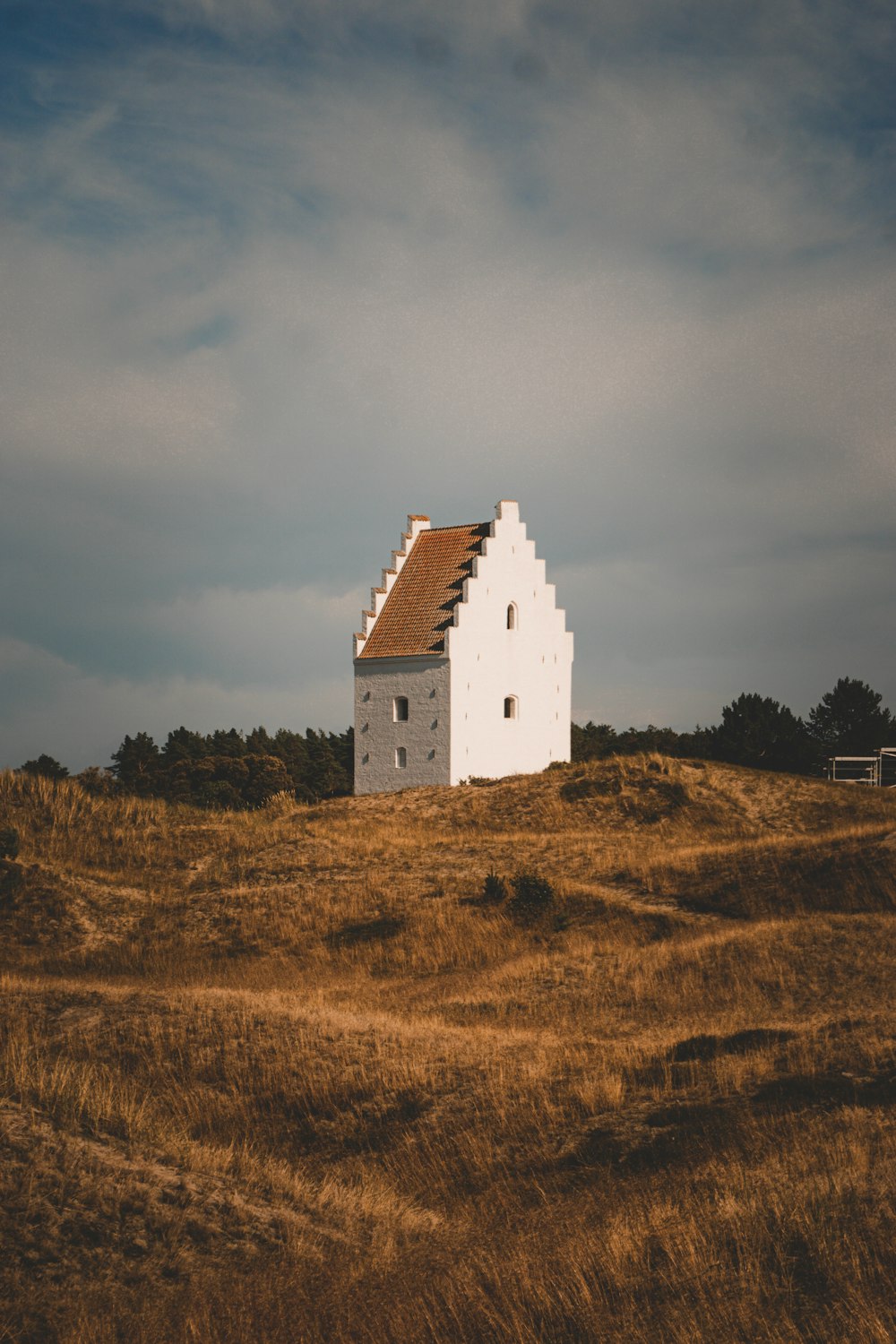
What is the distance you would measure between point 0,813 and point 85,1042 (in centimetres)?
2121

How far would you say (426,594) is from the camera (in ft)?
164

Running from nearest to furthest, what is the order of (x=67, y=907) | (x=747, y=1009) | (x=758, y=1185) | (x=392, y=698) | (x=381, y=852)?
1. (x=758, y=1185)
2. (x=747, y=1009)
3. (x=67, y=907)
4. (x=381, y=852)
5. (x=392, y=698)

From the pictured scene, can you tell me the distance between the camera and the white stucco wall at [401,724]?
154 ft

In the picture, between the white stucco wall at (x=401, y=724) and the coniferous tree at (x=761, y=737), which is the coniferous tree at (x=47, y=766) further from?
the coniferous tree at (x=761, y=737)

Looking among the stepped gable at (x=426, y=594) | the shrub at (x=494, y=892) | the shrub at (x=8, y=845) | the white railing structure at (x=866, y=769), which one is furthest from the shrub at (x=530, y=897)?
the white railing structure at (x=866, y=769)

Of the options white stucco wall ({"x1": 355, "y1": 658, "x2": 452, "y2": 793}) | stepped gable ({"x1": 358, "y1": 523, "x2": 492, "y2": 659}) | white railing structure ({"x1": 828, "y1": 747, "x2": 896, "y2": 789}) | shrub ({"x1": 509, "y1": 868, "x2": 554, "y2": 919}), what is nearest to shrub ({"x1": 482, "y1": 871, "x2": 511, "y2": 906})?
shrub ({"x1": 509, "y1": 868, "x2": 554, "y2": 919})

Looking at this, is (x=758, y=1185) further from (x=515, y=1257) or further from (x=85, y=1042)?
(x=85, y=1042)

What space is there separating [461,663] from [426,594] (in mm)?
4628

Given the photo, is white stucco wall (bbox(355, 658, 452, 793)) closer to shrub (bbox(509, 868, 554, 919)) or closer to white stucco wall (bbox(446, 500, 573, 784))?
white stucco wall (bbox(446, 500, 573, 784))

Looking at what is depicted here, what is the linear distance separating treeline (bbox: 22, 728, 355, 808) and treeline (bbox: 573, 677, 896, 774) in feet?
51.3

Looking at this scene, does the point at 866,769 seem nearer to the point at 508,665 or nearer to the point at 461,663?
the point at 508,665

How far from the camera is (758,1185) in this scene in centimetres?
850

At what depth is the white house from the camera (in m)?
47.2

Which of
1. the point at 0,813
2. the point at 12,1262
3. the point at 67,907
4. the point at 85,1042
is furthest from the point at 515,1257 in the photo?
the point at 0,813
